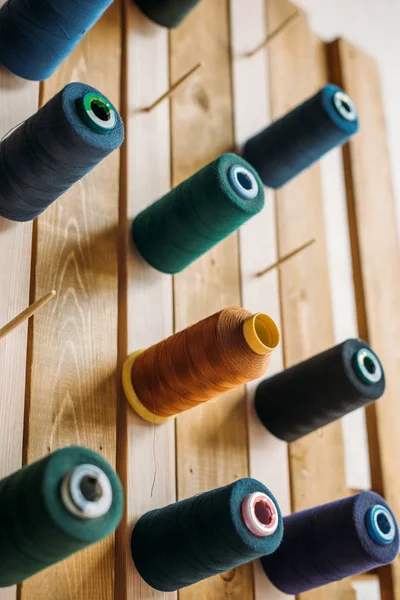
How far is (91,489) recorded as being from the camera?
0.66 m

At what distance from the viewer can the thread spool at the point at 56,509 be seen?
2.10 feet

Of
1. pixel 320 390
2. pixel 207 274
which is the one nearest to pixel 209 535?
pixel 320 390

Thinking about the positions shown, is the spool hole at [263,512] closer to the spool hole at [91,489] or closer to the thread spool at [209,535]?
the thread spool at [209,535]

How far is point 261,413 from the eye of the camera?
1.09 m

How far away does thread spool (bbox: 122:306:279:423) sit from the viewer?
87 centimetres

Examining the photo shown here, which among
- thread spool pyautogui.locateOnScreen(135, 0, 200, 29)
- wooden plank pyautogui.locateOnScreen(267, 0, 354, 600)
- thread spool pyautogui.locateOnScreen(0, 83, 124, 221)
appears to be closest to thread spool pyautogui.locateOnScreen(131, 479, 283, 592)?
wooden plank pyautogui.locateOnScreen(267, 0, 354, 600)

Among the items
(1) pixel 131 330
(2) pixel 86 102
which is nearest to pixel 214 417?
(1) pixel 131 330

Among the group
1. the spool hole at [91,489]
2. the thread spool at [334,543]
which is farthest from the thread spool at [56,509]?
the thread spool at [334,543]

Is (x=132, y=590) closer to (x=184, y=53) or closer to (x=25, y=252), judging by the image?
(x=25, y=252)

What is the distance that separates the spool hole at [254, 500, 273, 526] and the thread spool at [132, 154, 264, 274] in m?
0.34

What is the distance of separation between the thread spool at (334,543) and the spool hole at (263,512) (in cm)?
16

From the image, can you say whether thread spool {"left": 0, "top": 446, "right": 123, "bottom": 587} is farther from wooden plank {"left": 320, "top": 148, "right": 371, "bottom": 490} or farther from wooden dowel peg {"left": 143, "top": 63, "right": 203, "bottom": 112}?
wooden plank {"left": 320, "top": 148, "right": 371, "bottom": 490}

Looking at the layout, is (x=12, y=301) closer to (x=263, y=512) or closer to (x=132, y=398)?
(x=132, y=398)

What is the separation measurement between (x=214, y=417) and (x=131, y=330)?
17cm
